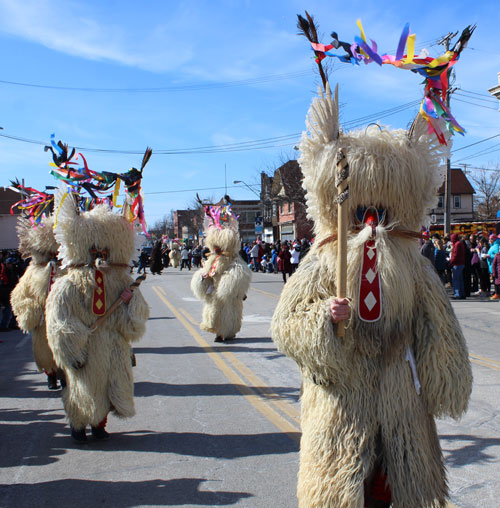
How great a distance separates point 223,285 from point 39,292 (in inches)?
136

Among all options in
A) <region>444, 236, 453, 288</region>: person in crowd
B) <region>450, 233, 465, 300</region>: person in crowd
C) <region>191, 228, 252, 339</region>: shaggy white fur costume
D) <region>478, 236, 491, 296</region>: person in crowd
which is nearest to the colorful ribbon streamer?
<region>191, 228, 252, 339</region>: shaggy white fur costume

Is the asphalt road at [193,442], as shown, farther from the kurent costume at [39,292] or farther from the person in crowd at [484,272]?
the person in crowd at [484,272]

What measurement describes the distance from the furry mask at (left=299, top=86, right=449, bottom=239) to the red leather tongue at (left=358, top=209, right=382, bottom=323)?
9.4 inches

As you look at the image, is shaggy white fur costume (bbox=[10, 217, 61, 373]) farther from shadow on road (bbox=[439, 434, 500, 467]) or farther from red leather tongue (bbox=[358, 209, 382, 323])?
red leather tongue (bbox=[358, 209, 382, 323])

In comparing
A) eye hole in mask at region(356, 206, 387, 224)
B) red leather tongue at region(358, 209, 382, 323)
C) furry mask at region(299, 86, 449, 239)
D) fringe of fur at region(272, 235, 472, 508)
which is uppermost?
furry mask at region(299, 86, 449, 239)

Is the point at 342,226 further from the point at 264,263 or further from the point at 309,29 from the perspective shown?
the point at 264,263

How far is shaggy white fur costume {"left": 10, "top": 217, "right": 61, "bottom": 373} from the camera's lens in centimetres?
674

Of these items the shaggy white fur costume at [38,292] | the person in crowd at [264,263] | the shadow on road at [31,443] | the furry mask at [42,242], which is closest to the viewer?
the shadow on road at [31,443]

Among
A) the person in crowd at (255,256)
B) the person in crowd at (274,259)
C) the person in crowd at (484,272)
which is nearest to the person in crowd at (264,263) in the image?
the person in crowd at (255,256)

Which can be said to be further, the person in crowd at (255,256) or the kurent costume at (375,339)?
the person in crowd at (255,256)

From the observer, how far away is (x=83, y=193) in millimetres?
5520

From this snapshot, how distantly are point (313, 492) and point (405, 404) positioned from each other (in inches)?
25.6

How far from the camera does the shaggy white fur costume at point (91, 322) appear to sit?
4.70 meters

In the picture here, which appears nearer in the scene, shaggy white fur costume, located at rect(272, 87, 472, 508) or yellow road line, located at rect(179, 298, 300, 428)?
shaggy white fur costume, located at rect(272, 87, 472, 508)
